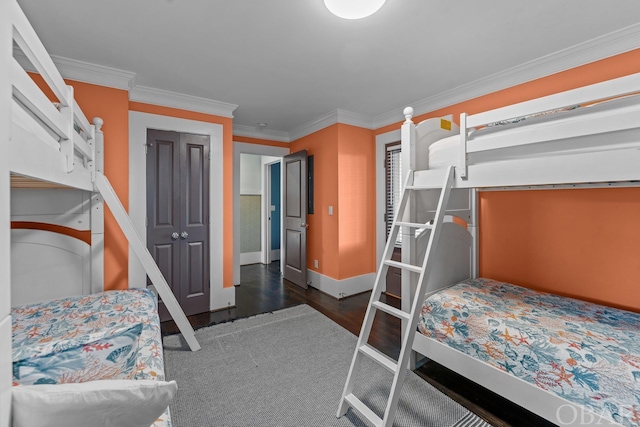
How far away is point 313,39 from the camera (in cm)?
205

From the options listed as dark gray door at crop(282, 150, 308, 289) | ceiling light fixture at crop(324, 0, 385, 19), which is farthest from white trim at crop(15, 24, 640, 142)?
ceiling light fixture at crop(324, 0, 385, 19)

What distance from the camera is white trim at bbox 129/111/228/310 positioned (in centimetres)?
287

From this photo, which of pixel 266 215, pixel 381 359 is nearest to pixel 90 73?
pixel 381 359

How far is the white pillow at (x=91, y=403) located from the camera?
0.63 m

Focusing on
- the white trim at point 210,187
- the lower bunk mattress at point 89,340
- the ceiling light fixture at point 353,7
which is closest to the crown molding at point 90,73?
the white trim at point 210,187

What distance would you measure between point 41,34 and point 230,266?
254cm

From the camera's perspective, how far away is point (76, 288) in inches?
91.2

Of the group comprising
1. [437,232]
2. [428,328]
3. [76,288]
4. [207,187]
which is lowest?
[428,328]

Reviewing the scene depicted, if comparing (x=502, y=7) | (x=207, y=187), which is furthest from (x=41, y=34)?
(x=502, y=7)

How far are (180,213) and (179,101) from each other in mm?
1207

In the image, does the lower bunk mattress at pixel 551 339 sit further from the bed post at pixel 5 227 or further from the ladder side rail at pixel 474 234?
the bed post at pixel 5 227

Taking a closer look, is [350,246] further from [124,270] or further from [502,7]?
[502,7]

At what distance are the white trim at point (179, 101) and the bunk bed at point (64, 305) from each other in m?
0.69

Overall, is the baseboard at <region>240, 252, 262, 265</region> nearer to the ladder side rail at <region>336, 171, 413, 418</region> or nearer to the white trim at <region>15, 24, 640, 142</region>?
the white trim at <region>15, 24, 640, 142</region>
